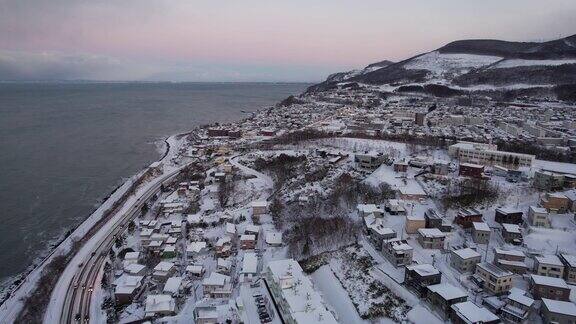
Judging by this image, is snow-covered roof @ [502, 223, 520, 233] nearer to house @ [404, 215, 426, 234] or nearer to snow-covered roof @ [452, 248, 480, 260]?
snow-covered roof @ [452, 248, 480, 260]

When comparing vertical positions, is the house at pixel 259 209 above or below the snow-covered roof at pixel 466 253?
below

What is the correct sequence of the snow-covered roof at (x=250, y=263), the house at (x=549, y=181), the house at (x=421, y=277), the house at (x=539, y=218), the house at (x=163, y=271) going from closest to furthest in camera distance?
1. the house at (x=421, y=277)
2. the snow-covered roof at (x=250, y=263)
3. the house at (x=163, y=271)
4. the house at (x=539, y=218)
5. the house at (x=549, y=181)

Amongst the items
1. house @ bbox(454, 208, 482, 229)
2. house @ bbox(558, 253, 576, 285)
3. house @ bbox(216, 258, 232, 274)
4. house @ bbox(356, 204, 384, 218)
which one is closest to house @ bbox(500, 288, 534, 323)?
house @ bbox(558, 253, 576, 285)

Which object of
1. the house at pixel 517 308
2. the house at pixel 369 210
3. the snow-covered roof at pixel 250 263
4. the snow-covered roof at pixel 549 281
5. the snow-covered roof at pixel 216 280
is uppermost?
the house at pixel 369 210

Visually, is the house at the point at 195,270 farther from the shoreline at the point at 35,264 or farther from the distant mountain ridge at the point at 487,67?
the distant mountain ridge at the point at 487,67

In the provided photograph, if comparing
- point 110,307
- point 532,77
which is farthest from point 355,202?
point 532,77

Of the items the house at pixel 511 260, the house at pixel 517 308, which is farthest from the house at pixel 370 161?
the house at pixel 517 308
